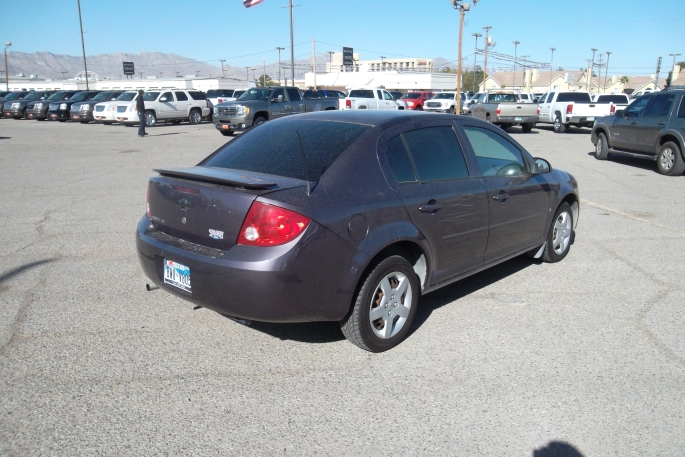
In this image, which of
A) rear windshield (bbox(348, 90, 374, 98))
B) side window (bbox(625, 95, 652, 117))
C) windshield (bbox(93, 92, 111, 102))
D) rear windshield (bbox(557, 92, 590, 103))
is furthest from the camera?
windshield (bbox(93, 92, 111, 102))

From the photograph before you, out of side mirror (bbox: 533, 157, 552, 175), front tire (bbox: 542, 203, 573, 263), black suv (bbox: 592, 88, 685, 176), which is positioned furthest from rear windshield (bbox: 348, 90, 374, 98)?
side mirror (bbox: 533, 157, 552, 175)

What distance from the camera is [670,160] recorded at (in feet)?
42.5

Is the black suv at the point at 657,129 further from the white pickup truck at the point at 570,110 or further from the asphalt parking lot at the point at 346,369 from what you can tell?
the white pickup truck at the point at 570,110

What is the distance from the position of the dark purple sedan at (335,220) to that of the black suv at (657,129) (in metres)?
9.64

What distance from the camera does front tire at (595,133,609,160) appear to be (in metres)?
15.7

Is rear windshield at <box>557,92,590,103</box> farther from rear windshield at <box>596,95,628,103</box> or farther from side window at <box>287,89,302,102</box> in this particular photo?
side window at <box>287,89,302,102</box>

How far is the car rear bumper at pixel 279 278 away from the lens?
3.45 meters

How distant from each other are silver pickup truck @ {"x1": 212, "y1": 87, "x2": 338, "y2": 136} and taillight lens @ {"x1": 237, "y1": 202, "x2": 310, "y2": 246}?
744 inches

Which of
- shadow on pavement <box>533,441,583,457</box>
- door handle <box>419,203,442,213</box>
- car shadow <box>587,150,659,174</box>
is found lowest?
car shadow <box>587,150,659,174</box>

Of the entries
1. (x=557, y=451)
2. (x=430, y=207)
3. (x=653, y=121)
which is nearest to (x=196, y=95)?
(x=653, y=121)

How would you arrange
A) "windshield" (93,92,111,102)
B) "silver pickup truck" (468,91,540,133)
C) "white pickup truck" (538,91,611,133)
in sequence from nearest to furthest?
"white pickup truck" (538,91,611,133) → "silver pickup truck" (468,91,540,133) → "windshield" (93,92,111,102)

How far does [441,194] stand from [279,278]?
5.20ft

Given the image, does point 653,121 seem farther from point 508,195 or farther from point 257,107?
point 257,107

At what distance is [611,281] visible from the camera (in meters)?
5.68
